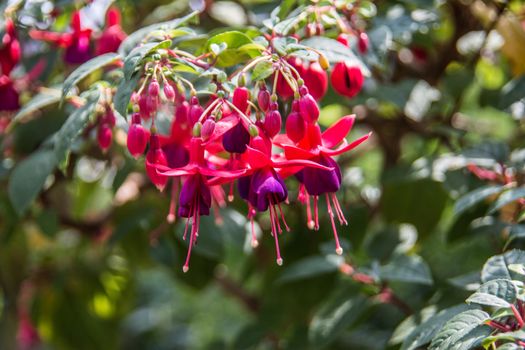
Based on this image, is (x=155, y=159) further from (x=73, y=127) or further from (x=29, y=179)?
(x=29, y=179)

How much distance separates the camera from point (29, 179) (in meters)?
0.99

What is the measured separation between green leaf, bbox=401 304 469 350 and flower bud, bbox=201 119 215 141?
1.05 ft

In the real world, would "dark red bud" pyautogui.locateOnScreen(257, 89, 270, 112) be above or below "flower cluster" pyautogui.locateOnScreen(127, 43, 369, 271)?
above

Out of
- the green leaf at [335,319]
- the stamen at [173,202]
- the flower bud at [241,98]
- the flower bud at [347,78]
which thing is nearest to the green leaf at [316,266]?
the green leaf at [335,319]

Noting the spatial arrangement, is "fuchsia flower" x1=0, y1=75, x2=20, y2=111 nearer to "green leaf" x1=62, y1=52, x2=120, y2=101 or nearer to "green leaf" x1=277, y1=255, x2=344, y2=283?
"green leaf" x1=62, y1=52, x2=120, y2=101

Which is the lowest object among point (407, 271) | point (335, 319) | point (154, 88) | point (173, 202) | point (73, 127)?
point (335, 319)

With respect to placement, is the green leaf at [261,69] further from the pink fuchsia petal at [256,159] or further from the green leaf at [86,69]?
the green leaf at [86,69]

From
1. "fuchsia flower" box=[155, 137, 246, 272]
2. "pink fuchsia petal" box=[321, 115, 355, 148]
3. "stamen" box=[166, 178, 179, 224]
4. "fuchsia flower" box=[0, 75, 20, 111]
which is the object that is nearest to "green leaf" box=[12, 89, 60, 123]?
"fuchsia flower" box=[0, 75, 20, 111]

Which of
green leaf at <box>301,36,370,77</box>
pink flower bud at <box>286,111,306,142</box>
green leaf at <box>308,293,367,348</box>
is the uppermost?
green leaf at <box>301,36,370,77</box>

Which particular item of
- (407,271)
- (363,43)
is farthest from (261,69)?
(407,271)

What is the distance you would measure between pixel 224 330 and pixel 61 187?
1086mm

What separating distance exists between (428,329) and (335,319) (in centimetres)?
26

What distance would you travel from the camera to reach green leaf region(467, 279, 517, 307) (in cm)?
69

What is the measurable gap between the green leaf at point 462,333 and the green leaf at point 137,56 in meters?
0.39
